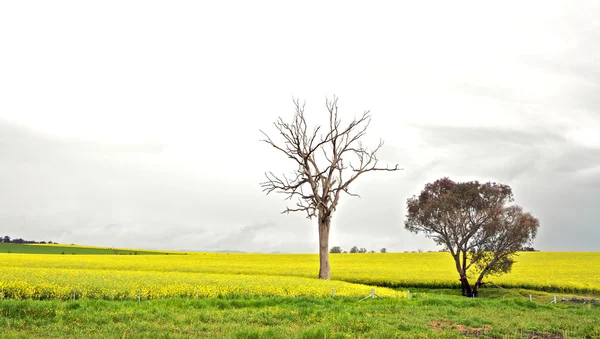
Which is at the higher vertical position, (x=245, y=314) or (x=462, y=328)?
(x=245, y=314)

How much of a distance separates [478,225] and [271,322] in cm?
3083

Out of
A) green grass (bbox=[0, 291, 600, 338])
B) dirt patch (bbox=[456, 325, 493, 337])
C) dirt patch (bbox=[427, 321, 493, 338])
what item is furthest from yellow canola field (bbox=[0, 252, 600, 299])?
dirt patch (bbox=[456, 325, 493, 337])

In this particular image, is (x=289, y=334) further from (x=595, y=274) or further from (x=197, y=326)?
(x=595, y=274)

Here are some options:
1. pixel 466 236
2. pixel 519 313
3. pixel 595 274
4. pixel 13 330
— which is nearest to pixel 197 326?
pixel 13 330

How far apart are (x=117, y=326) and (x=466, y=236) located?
34453 millimetres

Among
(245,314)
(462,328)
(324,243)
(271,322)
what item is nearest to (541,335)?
(462,328)

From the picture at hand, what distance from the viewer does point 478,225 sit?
1698 inches

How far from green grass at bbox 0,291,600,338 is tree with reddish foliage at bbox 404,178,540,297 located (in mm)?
20189

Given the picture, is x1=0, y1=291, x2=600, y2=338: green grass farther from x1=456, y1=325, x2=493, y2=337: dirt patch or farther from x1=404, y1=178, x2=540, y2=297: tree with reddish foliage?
x1=404, y1=178, x2=540, y2=297: tree with reddish foliage

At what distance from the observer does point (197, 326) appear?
1558 centimetres

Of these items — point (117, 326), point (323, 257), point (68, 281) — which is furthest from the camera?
point (323, 257)

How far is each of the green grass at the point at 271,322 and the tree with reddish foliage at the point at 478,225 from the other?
20189 mm

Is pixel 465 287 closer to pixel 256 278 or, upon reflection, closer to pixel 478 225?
pixel 478 225

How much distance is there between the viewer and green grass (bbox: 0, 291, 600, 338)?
14.3 m
